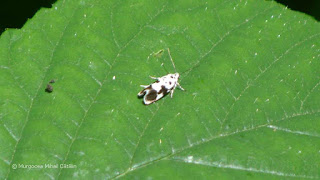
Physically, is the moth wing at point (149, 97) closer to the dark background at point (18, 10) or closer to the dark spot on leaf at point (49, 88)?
the dark spot on leaf at point (49, 88)

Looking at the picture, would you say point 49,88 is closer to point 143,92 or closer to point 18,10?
point 143,92

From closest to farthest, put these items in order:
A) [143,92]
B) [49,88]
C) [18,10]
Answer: [49,88] → [143,92] → [18,10]

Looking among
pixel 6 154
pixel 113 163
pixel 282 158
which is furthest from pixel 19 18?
pixel 282 158

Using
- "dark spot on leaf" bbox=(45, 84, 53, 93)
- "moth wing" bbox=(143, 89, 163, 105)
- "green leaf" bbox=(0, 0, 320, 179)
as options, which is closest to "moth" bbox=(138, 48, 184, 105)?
"moth wing" bbox=(143, 89, 163, 105)

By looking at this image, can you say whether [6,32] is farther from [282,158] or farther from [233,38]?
[282,158]

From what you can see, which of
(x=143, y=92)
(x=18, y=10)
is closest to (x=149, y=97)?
(x=143, y=92)

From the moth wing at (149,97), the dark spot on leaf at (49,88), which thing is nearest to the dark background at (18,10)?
the dark spot on leaf at (49,88)
